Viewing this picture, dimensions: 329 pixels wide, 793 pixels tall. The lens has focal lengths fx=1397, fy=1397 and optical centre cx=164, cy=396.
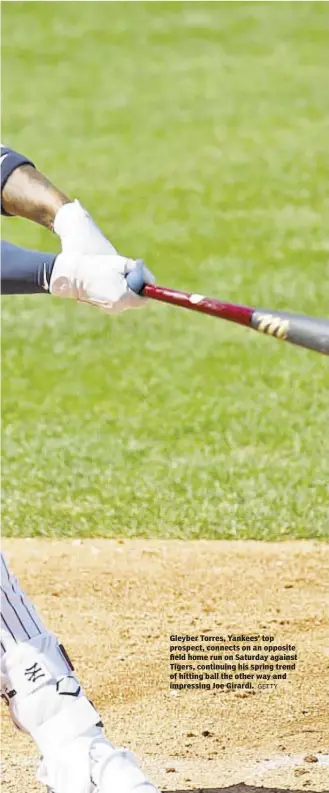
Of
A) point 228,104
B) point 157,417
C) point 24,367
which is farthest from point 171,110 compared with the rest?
point 157,417

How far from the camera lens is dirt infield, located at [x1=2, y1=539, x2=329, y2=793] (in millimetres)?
3967

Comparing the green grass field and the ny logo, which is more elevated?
the green grass field

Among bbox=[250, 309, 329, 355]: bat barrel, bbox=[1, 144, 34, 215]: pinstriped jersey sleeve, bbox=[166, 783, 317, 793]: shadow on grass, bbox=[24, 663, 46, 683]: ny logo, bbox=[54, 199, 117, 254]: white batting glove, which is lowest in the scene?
bbox=[166, 783, 317, 793]: shadow on grass

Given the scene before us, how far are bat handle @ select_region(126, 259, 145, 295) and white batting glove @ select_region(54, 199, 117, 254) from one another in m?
0.14

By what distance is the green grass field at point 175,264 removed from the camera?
6.27 metres

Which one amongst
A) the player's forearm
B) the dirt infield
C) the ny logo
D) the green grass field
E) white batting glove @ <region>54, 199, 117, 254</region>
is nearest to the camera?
the ny logo

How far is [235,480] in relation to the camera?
6312mm

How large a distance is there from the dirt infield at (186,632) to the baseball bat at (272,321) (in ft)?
4.48

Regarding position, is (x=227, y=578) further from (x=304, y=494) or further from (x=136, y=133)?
(x=136, y=133)

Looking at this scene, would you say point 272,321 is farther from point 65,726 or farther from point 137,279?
point 65,726

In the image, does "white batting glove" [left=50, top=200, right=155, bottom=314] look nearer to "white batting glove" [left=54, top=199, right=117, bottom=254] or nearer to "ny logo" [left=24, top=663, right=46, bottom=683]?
"white batting glove" [left=54, top=199, right=117, bottom=254]

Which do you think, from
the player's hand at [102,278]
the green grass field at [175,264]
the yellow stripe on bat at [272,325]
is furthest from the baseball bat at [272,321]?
the green grass field at [175,264]

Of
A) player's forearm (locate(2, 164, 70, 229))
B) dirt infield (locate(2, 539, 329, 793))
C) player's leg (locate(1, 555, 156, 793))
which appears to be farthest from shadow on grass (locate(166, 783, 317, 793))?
player's forearm (locate(2, 164, 70, 229))

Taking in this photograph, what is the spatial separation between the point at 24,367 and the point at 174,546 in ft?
8.60
